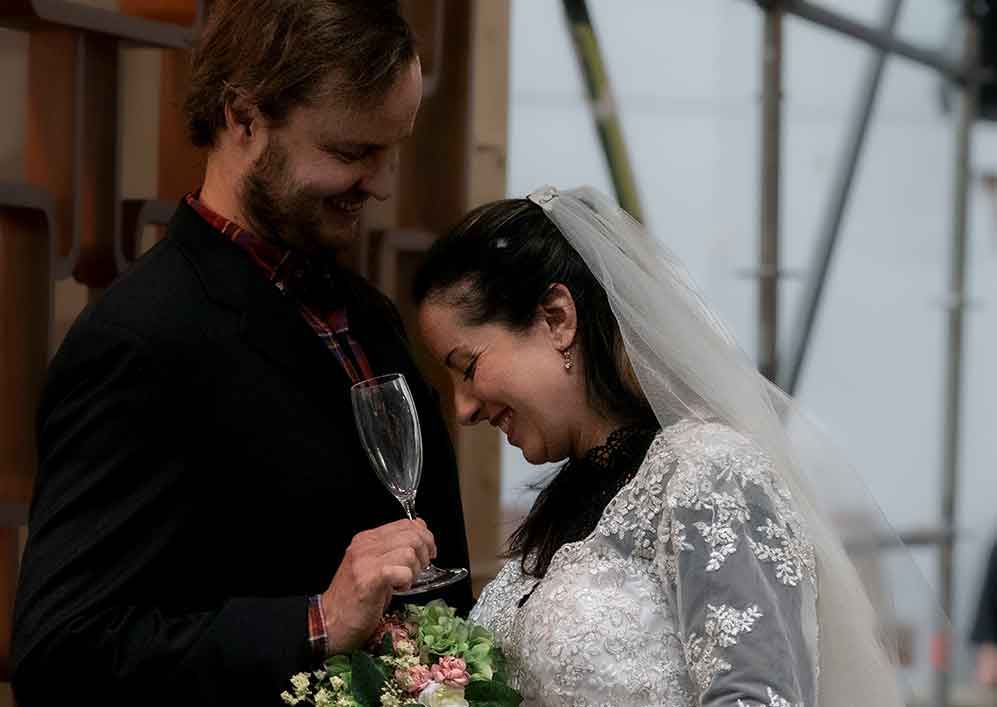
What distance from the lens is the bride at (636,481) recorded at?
1915 millimetres

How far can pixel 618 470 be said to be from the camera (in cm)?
216

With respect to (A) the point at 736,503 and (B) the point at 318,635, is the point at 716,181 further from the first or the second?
(B) the point at 318,635

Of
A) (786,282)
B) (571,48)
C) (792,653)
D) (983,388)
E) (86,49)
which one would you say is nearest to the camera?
(792,653)

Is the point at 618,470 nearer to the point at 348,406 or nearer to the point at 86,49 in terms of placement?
the point at 348,406

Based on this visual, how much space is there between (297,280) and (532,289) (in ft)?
0.98

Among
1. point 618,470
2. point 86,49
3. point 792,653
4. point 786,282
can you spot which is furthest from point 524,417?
point 786,282

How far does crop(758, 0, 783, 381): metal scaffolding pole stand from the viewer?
15.2ft

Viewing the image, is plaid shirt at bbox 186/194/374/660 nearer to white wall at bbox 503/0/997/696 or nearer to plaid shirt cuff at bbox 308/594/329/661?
plaid shirt cuff at bbox 308/594/329/661

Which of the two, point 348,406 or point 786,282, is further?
point 786,282

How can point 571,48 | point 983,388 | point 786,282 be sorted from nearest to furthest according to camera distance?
point 571,48 < point 786,282 < point 983,388

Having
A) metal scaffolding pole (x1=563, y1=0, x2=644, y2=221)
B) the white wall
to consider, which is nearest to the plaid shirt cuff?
the white wall

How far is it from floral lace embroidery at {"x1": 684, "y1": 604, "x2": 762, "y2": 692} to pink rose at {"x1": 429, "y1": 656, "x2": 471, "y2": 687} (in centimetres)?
26

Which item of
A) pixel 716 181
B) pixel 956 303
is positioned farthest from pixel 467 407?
pixel 956 303

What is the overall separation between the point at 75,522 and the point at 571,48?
103 inches
